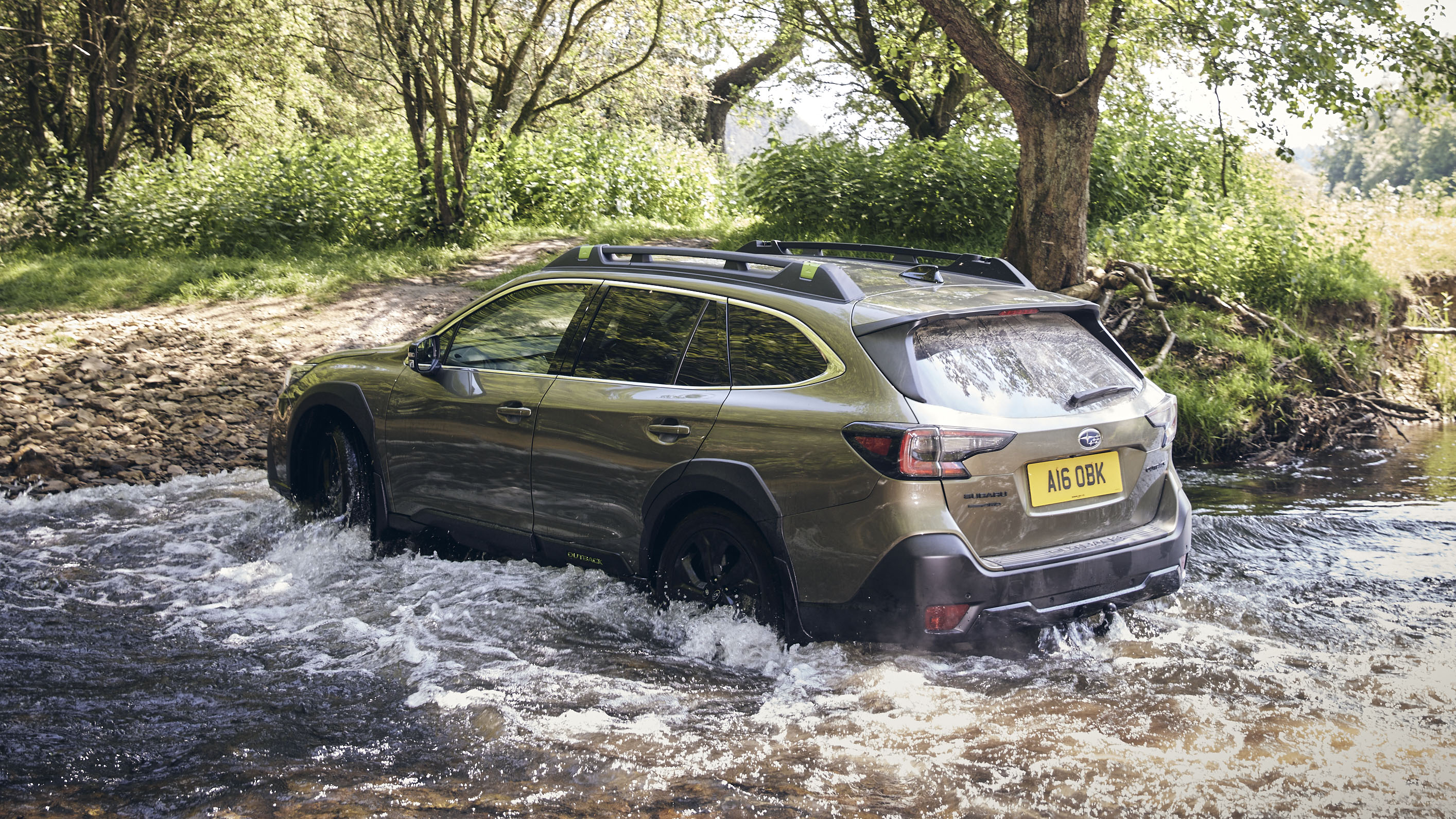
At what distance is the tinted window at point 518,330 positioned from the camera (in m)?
5.30

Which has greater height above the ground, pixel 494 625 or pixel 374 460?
pixel 374 460

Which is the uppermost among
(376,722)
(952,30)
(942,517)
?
(952,30)

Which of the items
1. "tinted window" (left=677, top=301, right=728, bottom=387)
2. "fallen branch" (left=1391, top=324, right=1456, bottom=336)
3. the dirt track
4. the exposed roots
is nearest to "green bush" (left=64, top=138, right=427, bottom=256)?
the dirt track

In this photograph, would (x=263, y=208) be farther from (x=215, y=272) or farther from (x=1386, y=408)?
(x=1386, y=408)

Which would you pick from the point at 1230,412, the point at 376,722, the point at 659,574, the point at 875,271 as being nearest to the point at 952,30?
the point at 1230,412

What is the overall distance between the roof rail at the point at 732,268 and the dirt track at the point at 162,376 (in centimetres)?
458

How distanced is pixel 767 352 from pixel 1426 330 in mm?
9528

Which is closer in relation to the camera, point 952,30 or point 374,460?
point 374,460

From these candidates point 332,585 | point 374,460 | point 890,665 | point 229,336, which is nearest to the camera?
point 890,665

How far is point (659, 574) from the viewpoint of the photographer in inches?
185

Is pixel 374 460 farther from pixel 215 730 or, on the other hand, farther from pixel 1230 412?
pixel 1230 412

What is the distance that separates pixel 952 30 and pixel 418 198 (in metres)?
9.30

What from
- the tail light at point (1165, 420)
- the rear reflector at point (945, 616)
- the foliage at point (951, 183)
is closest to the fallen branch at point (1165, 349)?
the foliage at point (951, 183)

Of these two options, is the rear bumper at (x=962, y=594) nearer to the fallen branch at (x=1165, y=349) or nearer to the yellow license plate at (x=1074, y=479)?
the yellow license plate at (x=1074, y=479)
